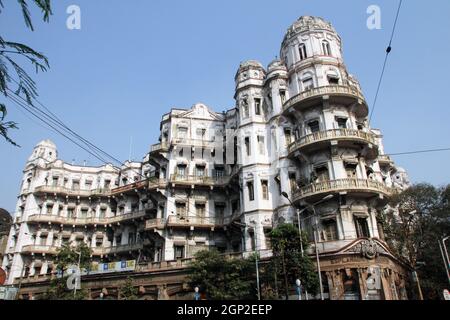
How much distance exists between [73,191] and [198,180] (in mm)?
21746

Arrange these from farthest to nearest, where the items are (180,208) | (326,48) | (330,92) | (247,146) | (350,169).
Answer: (180,208)
(247,146)
(326,48)
(330,92)
(350,169)

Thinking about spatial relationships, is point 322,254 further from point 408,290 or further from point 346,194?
point 408,290

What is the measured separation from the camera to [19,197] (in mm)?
50656

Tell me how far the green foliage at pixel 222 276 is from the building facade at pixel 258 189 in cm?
320

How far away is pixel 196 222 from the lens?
3609 centimetres

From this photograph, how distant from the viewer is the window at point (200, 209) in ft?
123

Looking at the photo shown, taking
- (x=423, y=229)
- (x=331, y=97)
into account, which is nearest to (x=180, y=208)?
(x=331, y=97)

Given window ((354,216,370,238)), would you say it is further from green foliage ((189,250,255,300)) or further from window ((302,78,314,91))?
window ((302,78,314,91))

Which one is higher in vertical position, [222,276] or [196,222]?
[196,222]

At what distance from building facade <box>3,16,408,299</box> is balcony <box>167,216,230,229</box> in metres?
0.11

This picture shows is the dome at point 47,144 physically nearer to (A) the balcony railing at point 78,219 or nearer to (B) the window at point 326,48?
(A) the balcony railing at point 78,219

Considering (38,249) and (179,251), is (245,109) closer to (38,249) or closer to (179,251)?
(179,251)

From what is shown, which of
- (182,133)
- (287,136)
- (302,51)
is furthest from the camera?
(182,133)
